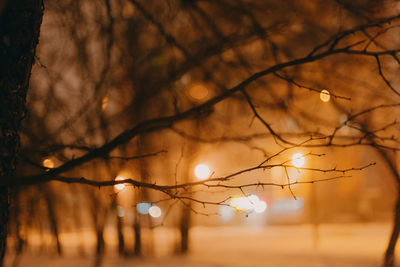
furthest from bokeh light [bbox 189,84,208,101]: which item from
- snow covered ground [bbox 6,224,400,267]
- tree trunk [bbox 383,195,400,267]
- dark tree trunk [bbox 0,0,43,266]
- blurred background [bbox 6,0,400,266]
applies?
dark tree trunk [bbox 0,0,43,266]

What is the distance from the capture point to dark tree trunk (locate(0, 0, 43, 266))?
3.92 m

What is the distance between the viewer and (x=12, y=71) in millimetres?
3945

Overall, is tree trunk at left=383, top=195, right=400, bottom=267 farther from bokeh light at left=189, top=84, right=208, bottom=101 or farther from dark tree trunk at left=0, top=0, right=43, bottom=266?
dark tree trunk at left=0, top=0, right=43, bottom=266

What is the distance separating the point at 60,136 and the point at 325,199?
2526 cm

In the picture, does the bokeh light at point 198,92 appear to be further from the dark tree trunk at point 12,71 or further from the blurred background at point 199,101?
the dark tree trunk at point 12,71

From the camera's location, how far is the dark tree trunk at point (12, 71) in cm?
392

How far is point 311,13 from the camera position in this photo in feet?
26.3

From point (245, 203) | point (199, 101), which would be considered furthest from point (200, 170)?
point (245, 203)

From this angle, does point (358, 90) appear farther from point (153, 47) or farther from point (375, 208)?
point (375, 208)

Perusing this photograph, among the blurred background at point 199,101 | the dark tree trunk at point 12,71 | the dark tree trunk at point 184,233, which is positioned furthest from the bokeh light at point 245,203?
the dark tree trunk at point 184,233

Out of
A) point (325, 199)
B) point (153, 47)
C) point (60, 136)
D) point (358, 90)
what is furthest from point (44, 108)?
point (325, 199)

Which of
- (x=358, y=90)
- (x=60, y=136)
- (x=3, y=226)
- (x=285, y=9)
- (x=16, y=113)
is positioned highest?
(x=285, y=9)

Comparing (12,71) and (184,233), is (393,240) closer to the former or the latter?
(12,71)

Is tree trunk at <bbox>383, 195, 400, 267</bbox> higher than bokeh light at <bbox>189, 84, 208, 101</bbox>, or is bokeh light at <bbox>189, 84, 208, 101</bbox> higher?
bokeh light at <bbox>189, 84, 208, 101</bbox>
